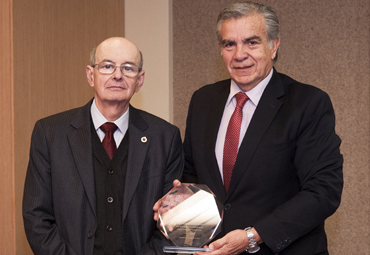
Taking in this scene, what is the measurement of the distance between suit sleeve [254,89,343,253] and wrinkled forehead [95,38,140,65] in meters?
0.93

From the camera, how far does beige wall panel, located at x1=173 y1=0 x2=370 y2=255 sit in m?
2.96

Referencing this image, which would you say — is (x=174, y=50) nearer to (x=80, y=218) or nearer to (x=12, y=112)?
(x=12, y=112)

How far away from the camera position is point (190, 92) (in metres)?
3.59

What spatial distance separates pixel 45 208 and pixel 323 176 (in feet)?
4.50

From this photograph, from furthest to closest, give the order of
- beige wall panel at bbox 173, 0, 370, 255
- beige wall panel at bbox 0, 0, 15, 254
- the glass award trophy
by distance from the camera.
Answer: beige wall panel at bbox 173, 0, 370, 255
beige wall panel at bbox 0, 0, 15, 254
the glass award trophy

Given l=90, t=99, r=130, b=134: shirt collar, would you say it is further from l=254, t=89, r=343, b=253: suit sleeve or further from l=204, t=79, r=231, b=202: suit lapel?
l=254, t=89, r=343, b=253: suit sleeve

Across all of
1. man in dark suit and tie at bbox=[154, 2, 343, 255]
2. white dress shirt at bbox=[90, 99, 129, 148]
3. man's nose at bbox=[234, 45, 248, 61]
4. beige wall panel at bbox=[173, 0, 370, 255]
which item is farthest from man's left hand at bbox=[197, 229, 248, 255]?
beige wall panel at bbox=[173, 0, 370, 255]

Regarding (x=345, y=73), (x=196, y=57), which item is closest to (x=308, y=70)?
(x=345, y=73)

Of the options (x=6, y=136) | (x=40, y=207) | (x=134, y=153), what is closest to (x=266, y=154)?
(x=134, y=153)

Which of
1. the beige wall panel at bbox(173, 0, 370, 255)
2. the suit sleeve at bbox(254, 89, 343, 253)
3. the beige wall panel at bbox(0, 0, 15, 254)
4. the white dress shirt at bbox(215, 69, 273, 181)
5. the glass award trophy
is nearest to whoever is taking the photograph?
the glass award trophy

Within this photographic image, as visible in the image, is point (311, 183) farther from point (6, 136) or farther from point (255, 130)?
point (6, 136)

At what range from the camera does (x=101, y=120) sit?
7.19 ft

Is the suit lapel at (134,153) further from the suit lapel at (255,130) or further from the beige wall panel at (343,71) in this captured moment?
the beige wall panel at (343,71)

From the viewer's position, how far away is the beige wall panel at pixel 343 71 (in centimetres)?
296
